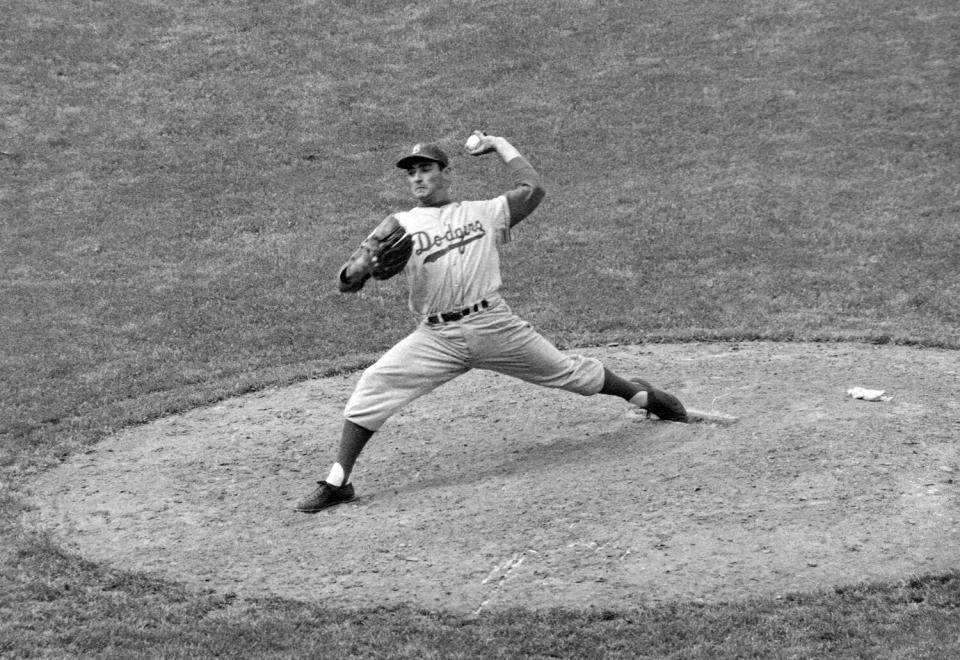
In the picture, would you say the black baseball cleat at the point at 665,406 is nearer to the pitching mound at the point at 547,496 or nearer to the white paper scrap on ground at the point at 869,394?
the pitching mound at the point at 547,496

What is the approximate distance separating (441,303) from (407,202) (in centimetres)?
741

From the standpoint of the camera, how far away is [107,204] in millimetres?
14094

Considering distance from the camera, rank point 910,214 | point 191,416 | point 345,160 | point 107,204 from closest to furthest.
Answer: point 191,416
point 910,214
point 107,204
point 345,160

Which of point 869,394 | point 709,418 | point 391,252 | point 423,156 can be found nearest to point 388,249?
point 391,252

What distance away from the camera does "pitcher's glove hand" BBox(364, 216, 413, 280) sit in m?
6.43

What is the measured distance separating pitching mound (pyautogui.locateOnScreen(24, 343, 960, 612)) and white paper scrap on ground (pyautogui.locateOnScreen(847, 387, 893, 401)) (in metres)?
0.07

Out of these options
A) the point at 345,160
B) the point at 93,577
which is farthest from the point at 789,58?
the point at 93,577

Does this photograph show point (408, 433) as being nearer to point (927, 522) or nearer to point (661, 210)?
point (927, 522)

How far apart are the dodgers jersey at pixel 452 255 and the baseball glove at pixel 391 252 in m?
0.11

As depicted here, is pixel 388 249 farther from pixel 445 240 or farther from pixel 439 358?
pixel 439 358

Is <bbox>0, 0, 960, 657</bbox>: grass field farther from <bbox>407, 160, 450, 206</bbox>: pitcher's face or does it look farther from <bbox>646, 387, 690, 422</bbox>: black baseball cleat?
<bbox>407, 160, 450, 206</bbox>: pitcher's face

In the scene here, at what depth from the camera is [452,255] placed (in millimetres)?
6727

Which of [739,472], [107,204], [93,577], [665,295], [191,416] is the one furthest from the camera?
[107,204]

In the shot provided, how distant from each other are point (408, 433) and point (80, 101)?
1075cm
